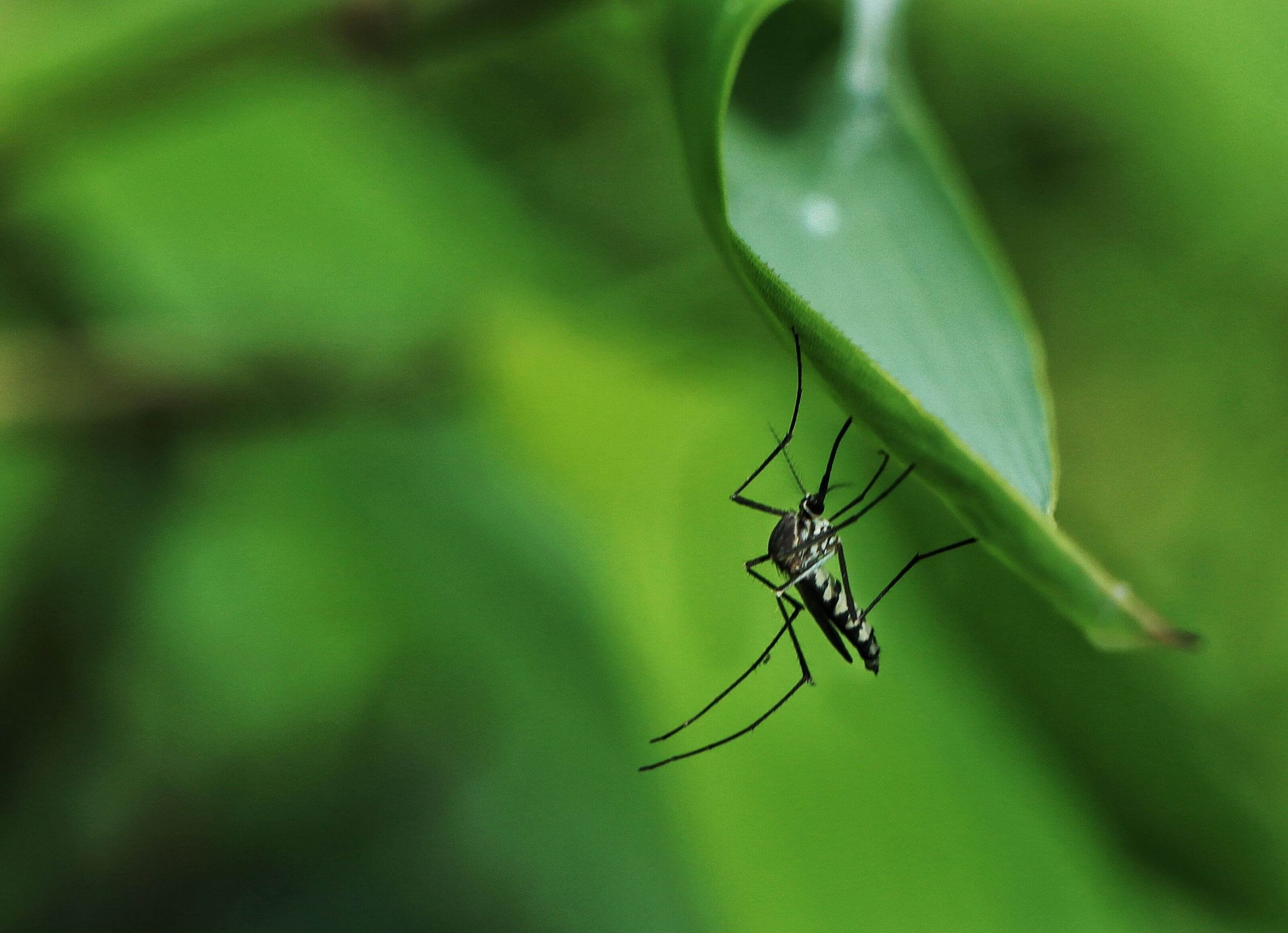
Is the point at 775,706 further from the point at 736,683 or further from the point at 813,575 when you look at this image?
the point at 813,575

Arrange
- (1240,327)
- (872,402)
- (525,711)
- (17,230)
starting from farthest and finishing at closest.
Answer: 1. (17,230)
2. (1240,327)
3. (525,711)
4. (872,402)

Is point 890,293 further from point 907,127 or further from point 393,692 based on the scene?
point 393,692

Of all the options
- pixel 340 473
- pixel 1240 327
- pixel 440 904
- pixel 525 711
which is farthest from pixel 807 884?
pixel 1240 327

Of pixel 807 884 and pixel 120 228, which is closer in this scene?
pixel 807 884

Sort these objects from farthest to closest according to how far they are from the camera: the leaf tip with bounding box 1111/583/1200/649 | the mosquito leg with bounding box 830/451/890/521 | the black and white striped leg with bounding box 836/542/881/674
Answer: the mosquito leg with bounding box 830/451/890/521, the black and white striped leg with bounding box 836/542/881/674, the leaf tip with bounding box 1111/583/1200/649

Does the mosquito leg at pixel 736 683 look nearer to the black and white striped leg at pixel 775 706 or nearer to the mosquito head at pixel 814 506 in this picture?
the black and white striped leg at pixel 775 706

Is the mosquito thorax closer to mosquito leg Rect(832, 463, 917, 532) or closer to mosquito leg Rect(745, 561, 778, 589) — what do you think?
mosquito leg Rect(832, 463, 917, 532)

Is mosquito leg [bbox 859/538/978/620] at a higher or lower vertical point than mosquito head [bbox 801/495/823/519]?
lower

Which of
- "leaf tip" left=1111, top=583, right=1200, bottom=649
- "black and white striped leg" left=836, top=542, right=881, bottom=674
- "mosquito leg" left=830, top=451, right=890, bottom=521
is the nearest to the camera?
"leaf tip" left=1111, top=583, right=1200, bottom=649

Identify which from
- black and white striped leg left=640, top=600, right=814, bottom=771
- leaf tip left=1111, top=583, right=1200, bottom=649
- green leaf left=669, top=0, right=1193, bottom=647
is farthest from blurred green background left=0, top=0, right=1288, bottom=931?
leaf tip left=1111, top=583, right=1200, bottom=649
